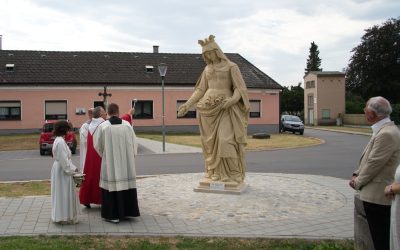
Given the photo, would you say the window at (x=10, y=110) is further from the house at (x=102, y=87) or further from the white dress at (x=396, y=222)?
the white dress at (x=396, y=222)

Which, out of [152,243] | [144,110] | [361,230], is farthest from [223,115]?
[144,110]

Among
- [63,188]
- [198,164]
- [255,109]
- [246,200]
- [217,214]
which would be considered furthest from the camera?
[255,109]

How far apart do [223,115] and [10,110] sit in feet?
96.9

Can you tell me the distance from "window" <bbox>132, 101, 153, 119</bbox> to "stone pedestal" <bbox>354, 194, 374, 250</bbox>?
3361 centimetres

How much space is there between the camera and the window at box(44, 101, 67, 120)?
3662cm

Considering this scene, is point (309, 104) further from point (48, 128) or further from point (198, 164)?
point (198, 164)

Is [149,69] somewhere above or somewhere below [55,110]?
above

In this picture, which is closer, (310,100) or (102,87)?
(102,87)

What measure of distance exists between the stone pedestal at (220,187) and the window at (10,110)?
95.1ft

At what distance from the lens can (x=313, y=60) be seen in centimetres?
10212

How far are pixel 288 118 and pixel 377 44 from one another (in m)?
22.8

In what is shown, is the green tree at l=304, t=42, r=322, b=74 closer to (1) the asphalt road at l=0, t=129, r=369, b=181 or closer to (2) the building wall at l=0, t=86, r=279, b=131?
(2) the building wall at l=0, t=86, r=279, b=131

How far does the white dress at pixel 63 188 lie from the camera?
7.65m

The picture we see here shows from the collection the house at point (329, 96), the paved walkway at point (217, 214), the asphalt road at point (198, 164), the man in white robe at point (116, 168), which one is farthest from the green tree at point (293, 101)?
Answer: the man in white robe at point (116, 168)
